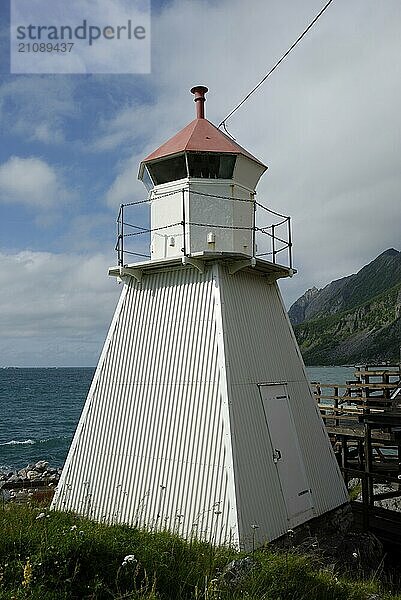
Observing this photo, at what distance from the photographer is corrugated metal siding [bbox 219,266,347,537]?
978cm

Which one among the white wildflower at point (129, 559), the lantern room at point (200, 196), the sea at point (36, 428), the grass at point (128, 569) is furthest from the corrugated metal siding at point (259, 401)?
the sea at point (36, 428)

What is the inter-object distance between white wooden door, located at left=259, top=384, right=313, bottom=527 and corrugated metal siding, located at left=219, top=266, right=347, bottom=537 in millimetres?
206

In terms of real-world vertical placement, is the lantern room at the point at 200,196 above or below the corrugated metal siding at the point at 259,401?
above

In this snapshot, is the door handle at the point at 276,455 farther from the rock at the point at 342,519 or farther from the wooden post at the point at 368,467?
the wooden post at the point at 368,467

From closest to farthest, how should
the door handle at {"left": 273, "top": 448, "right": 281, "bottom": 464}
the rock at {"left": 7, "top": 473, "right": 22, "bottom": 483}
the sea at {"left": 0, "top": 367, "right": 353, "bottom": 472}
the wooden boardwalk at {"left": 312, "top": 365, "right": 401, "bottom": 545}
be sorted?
the door handle at {"left": 273, "top": 448, "right": 281, "bottom": 464} < the wooden boardwalk at {"left": 312, "top": 365, "right": 401, "bottom": 545} < the rock at {"left": 7, "top": 473, "right": 22, "bottom": 483} < the sea at {"left": 0, "top": 367, "right": 353, "bottom": 472}

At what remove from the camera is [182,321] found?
11000 mm

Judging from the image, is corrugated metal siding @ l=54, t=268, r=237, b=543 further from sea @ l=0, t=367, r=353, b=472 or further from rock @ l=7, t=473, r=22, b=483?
sea @ l=0, t=367, r=353, b=472

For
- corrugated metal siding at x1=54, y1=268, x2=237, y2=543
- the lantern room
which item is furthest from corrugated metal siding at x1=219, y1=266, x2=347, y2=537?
the lantern room

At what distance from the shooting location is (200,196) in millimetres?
11195

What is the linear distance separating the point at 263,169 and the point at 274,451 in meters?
5.71

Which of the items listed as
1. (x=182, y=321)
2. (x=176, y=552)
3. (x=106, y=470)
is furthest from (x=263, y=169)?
(x=176, y=552)

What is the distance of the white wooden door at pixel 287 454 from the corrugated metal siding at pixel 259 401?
21 cm

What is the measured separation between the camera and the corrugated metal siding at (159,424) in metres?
9.68

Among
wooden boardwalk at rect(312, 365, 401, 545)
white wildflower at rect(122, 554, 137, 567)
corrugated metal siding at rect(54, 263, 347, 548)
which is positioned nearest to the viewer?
white wildflower at rect(122, 554, 137, 567)
